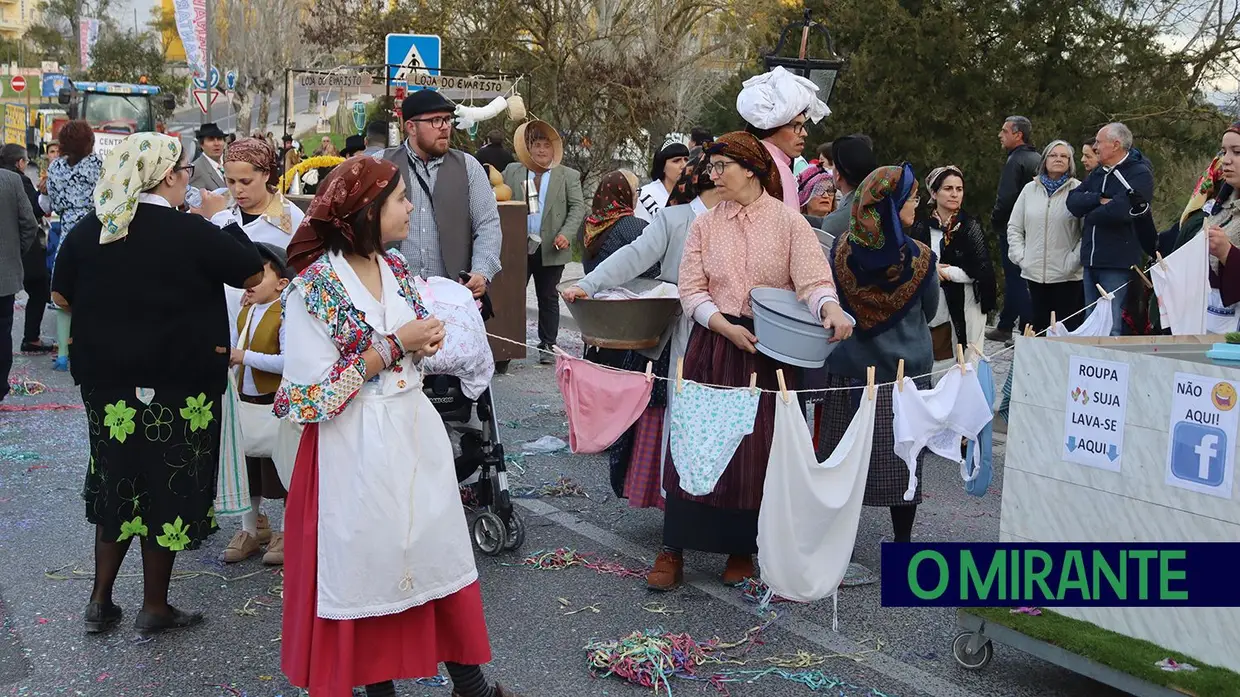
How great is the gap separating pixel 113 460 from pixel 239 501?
0.63 metres

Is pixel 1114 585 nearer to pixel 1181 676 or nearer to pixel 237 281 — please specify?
pixel 1181 676

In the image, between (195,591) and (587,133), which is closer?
(195,591)

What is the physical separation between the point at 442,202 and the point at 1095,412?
331 centimetres

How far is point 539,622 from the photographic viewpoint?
504 centimetres

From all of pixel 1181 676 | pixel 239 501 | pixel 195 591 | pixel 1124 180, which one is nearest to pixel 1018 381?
pixel 1181 676

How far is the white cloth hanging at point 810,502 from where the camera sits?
476cm

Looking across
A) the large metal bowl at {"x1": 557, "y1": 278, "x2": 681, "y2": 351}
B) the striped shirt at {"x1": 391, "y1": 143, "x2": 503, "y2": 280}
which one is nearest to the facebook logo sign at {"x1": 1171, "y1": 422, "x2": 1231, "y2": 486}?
the large metal bowl at {"x1": 557, "y1": 278, "x2": 681, "y2": 351}

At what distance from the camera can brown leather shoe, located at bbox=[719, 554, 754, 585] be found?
5.47 m

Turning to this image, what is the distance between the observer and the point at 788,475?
477cm

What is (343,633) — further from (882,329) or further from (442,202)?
(442,202)

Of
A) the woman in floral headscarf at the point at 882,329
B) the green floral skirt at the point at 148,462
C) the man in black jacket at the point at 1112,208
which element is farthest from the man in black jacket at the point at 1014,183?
the green floral skirt at the point at 148,462

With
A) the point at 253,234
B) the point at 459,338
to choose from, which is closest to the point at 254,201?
the point at 253,234

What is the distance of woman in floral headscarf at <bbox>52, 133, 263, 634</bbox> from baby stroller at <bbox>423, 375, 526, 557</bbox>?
1.25 metres

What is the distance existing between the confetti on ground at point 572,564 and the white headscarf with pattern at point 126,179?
2270mm
